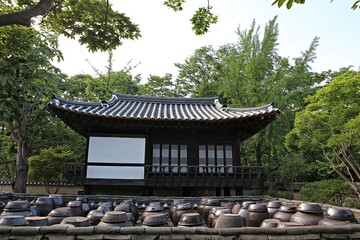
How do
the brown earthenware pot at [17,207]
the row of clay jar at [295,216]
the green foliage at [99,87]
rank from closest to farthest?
the row of clay jar at [295,216] → the brown earthenware pot at [17,207] → the green foliage at [99,87]

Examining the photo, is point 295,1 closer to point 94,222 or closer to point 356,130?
point 94,222

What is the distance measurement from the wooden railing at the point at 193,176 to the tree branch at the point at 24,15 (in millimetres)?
6451

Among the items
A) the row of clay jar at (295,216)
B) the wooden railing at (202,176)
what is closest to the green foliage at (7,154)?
the wooden railing at (202,176)

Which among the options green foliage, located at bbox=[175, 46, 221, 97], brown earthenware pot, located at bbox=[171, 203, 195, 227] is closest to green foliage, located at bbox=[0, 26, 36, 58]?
brown earthenware pot, located at bbox=[171, 203, 195, 227]

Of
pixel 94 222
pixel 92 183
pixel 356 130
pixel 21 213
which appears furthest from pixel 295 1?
pixel 92 183

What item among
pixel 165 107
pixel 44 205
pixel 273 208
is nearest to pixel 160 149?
pixel 165 107

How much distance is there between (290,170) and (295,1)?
14.4m

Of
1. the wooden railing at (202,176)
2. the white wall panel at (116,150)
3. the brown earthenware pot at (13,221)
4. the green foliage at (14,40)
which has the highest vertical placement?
the green foliage at (14,40)

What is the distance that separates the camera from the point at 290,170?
604 inches

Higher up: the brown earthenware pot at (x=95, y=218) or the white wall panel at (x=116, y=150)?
the white wall panel at (x=116, y=150)

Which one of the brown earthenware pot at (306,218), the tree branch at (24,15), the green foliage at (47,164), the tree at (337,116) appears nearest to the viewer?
the brown earthenware pot at (306,218)

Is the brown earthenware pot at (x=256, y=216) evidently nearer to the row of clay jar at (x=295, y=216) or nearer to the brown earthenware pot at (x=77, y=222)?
the row of clay jar at (x=295, y=216)

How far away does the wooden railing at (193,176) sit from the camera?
32.3 feet

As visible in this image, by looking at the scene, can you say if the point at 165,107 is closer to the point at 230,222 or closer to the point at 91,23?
the point at 91,23
